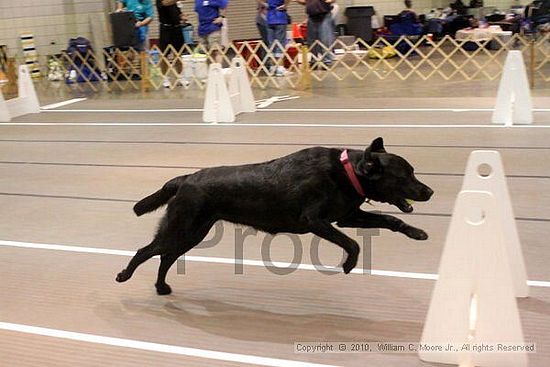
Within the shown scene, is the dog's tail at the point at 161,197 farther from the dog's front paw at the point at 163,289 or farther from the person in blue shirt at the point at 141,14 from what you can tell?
the person in blue shirt at the point at 141,14

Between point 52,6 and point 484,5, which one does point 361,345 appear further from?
point 484,5

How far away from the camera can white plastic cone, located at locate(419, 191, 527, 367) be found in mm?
2305

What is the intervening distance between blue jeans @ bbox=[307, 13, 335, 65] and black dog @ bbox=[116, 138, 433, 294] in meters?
8.94

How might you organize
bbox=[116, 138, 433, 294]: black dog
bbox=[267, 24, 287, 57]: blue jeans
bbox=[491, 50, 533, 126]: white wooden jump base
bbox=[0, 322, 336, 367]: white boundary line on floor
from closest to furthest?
bbox=[0, 322, 336, 367]: white boundary line on floor → bbox=[116, 138, 433, 294]: black dog → bbox=[491, 50, 533, 126]: white wooden jump base → bbox=[267, 24, 287, 57]: blue jeans

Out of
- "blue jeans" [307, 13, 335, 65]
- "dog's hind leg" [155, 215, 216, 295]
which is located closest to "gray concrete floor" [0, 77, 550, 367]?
"dog's hind leg" [155, 215, 216, 295]

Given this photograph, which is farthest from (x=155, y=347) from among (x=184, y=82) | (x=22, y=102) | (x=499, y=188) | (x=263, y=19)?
(x=263, y=19)

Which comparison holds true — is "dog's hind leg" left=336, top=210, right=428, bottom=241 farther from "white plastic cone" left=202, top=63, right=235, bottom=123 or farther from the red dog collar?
"white plastic cone" left=202, top=63, right=235, bottom=123

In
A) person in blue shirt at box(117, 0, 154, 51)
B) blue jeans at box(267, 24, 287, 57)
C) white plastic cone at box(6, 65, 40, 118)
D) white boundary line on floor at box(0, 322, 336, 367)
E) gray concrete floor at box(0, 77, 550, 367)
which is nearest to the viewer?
white boundary line on floor at box(0, 322, 336, 367)

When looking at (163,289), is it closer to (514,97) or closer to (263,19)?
(514,97)

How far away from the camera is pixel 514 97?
6754mm

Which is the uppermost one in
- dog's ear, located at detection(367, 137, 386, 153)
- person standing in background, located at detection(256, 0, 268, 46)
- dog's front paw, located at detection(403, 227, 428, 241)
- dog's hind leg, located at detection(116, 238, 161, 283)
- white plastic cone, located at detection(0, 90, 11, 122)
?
person standing in background, located at detection(256, 0, 268, 46)

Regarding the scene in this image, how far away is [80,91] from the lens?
491 inches

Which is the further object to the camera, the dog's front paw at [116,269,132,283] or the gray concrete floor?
the dog's front paw at [116,269,132,283]

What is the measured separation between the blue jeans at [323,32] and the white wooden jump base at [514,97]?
203 inches
